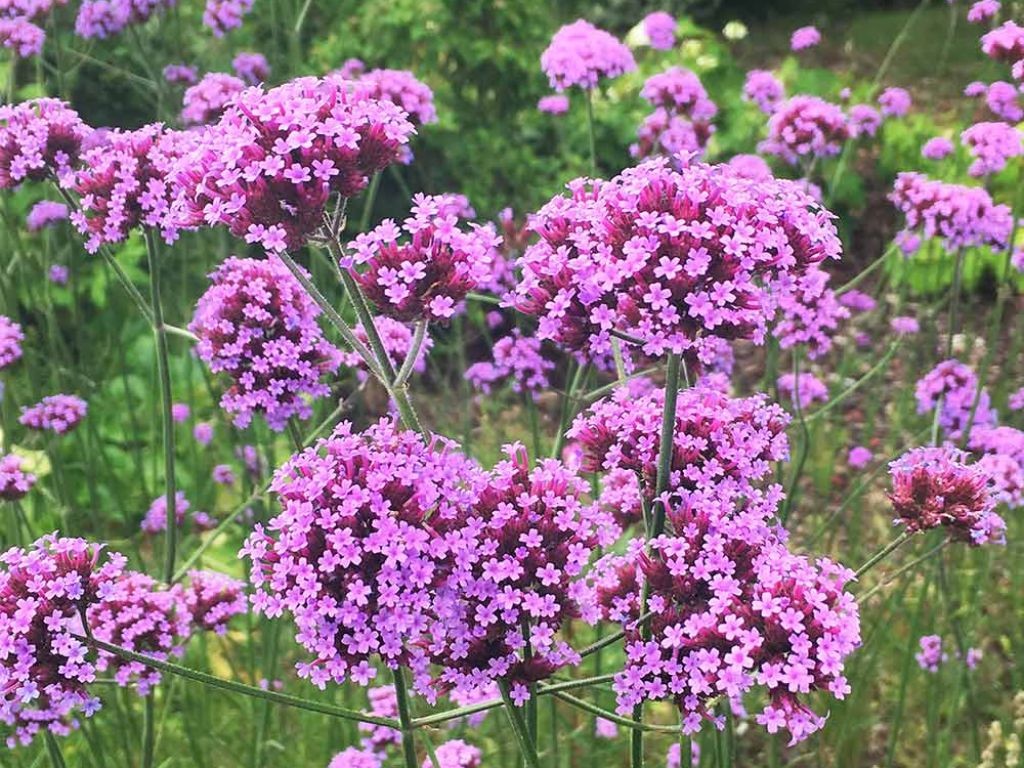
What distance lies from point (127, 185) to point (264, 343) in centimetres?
41

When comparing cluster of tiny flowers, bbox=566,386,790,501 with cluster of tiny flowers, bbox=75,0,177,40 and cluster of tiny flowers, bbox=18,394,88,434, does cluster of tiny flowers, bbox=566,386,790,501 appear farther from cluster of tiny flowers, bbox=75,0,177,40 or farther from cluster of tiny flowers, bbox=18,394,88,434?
cluster of tiny flowers, bbox=75,0,177,40

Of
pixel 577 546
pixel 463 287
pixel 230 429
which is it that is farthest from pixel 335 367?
pixel 230 429

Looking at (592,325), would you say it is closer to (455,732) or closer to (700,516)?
(700,516)

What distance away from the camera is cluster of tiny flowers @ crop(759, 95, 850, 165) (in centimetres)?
323

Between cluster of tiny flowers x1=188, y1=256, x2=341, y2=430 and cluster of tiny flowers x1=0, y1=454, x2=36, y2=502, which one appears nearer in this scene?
cluster of tiny flowers x1=188, y1=256, x2=341, y2=430

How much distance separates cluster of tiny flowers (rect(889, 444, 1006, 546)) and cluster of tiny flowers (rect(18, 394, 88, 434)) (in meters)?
2.22

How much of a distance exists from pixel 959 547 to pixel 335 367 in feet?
8.09

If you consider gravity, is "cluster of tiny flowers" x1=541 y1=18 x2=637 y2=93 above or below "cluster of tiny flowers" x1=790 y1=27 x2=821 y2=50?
below

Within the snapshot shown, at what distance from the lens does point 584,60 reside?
322 centimetres

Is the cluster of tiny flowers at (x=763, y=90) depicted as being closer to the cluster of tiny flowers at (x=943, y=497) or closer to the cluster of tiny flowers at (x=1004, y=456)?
the cluster of tiny flowers at (x=1004, y=456)

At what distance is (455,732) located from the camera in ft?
9.05

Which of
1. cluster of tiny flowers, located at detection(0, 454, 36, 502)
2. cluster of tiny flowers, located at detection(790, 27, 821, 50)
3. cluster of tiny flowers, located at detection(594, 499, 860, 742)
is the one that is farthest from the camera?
cluster of tiny flowers, located at detection(790, 27, 821, 50)

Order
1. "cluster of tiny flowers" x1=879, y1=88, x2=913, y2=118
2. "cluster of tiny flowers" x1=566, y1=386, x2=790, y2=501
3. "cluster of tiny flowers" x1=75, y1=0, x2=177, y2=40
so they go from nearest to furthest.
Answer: "cluster of tiny flowers" x1=566, y1=386, x2=790, y2=501, "cluster of tiny flowers" x1=75, y1=0, x2=177, y2=40, "cluster of tiny flowers" x1=879, y1=88, x2=913, y2=118

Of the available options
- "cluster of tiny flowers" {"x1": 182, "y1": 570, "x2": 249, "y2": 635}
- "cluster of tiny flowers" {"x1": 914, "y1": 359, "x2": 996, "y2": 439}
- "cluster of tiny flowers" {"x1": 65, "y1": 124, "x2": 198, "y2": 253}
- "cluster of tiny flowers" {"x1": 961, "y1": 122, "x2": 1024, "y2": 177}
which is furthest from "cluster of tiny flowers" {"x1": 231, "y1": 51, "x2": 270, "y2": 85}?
"cluster of tiny flowers" {"x1": 914, "y1": 359, "x2": 996, "y2": 439}
